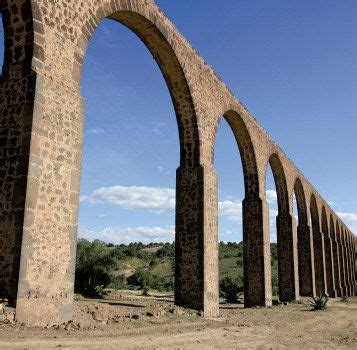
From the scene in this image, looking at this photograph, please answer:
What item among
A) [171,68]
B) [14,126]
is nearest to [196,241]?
[171,68]

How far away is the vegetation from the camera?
63.7 ft

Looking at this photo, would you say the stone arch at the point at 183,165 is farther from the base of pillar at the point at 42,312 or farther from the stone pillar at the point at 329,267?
the stone pillar at the point at 329,267

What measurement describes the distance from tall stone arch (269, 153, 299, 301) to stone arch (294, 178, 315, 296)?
396cm

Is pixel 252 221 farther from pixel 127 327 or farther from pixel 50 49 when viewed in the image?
pixel 50 49

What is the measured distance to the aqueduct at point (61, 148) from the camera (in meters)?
6.23

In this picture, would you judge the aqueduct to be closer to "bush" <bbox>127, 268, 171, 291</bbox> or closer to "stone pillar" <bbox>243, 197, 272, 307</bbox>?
"stone pillar" <bbox>243, 197, 272, 307</bbox>

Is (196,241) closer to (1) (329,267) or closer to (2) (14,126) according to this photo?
(2) (14,126)

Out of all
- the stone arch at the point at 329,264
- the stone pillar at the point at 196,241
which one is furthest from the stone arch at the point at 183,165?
the stone arch at the point at 329,264

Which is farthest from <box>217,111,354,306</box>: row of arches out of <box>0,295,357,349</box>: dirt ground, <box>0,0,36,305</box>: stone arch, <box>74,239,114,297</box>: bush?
<box>0,0,36,305</box>: stone arch

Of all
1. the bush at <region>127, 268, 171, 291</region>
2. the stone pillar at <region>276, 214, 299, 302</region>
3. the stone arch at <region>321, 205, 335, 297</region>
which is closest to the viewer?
the stone pillar at <region>276, 214, 299, 302</region>

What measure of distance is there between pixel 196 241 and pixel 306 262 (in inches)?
682

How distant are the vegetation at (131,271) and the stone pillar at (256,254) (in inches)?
109

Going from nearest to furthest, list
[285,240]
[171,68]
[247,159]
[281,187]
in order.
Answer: [171,68]
[247,159]
[285,240]
[281,187]

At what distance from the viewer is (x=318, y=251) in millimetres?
30703
